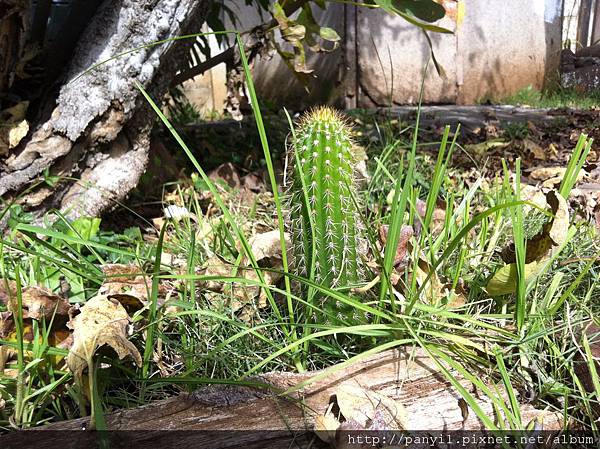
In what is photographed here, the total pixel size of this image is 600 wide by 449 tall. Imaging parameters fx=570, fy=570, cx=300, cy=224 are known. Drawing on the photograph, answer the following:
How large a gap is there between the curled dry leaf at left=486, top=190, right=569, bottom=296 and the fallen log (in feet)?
0.80

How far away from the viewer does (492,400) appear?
3.21ft

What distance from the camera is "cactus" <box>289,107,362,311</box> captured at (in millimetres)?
1113

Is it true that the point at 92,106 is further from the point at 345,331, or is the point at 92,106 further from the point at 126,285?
the point at 345,331

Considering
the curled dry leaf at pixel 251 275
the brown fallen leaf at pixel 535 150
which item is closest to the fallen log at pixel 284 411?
the curled dry leaf at pixel 251 275

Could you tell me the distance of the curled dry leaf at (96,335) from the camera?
1.02m

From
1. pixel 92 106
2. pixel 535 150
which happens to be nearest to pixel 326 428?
pixel 92 106

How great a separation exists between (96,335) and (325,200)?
0.50m

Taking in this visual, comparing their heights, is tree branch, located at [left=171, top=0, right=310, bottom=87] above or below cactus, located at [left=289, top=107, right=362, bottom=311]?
above

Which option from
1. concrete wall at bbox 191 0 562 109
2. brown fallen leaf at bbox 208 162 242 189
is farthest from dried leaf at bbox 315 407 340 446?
concrete wall at bbox 191 0 562 109

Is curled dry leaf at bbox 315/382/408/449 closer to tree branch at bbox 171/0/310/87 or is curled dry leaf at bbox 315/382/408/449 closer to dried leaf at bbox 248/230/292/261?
dried leaf at bbox 248/230/292/261

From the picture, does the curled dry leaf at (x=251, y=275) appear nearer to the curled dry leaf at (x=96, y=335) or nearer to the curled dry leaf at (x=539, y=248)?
the curled dry leaf at (x=96, y=335)

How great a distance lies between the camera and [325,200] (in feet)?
3.70

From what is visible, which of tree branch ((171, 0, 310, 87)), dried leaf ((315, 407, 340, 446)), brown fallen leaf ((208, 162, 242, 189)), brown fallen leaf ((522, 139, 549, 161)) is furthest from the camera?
brown fallen leaf ((522, 139, 549, 161))

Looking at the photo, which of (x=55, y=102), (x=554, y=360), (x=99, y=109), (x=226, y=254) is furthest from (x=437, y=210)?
(x=55, y=102)
